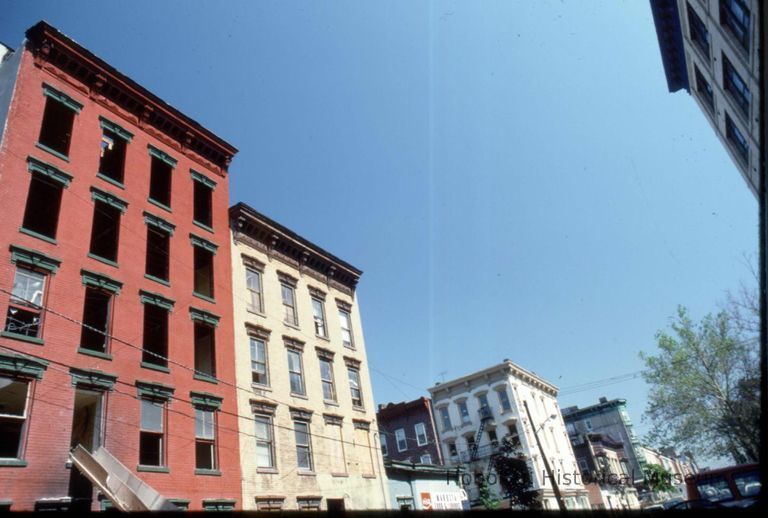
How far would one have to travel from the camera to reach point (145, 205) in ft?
69.8

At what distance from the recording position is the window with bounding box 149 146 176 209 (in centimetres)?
2308

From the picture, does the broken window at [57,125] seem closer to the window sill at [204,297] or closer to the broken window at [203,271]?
the broken window at [203,271]

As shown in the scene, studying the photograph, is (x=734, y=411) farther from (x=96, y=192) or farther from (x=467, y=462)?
(x=96, y=192)

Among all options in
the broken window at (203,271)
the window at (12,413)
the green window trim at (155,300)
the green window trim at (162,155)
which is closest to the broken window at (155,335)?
the green window trim at (155,300)

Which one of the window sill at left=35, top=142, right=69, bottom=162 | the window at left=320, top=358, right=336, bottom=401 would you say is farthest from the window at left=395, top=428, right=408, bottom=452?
the window sill at left=35, top=142, right=69, bottom=162

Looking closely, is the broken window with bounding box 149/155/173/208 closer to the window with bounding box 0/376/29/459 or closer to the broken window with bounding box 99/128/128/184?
the broken window with bounding box 99/128/128/184

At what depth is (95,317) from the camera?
20.5 meters

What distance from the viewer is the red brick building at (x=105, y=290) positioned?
49.9 feet

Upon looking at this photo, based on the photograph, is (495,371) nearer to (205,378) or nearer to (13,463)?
(205,378)

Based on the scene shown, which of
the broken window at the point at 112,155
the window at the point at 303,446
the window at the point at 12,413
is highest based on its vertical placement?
the broken window at the point at 112,155

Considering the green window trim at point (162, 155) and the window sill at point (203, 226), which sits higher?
the green window trim at point (162, 155)

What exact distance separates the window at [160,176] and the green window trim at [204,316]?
5062 mm

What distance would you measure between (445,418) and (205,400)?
42.2 m

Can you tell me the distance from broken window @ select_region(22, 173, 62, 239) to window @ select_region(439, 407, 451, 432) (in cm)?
4619
